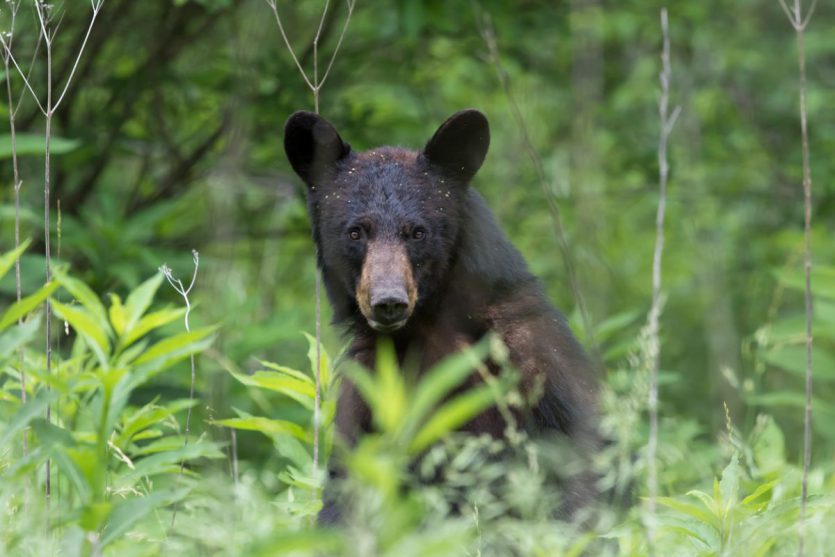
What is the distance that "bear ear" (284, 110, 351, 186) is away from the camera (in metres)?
4.67

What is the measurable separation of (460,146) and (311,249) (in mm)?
4151

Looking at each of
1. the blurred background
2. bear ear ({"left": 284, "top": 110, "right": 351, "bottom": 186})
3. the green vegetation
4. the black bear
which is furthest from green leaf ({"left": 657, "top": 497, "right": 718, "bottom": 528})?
the blurred background

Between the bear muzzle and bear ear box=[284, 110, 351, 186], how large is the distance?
551mm

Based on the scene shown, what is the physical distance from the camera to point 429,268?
14.3ft

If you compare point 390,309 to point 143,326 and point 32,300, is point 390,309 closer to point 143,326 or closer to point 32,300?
point 143,326

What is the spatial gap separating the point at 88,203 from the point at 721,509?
5380 millimetres

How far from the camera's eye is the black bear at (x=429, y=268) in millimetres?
4117

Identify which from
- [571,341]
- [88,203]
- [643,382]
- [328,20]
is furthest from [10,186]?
[643,382]

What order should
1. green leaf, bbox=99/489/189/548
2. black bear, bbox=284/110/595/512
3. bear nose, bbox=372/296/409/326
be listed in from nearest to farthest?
green leaf, bbox=99/489/189/548, bear nose, bbox=372/296/409/326, black bear, bbox=284/110/595/512

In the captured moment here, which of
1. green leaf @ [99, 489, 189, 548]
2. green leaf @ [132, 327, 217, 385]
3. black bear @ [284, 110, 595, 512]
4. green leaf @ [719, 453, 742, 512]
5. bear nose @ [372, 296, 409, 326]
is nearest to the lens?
green leaf @ [99, 489, 189, 548]

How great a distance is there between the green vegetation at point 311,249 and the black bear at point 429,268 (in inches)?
6.3

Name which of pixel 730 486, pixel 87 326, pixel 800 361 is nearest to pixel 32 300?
pixel 87 326

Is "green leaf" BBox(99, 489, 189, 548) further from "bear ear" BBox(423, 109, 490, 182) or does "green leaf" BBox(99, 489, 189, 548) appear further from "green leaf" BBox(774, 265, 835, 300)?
"green leaf" BBox(774, 265, 835, 300)

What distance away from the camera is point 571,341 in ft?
14.2
